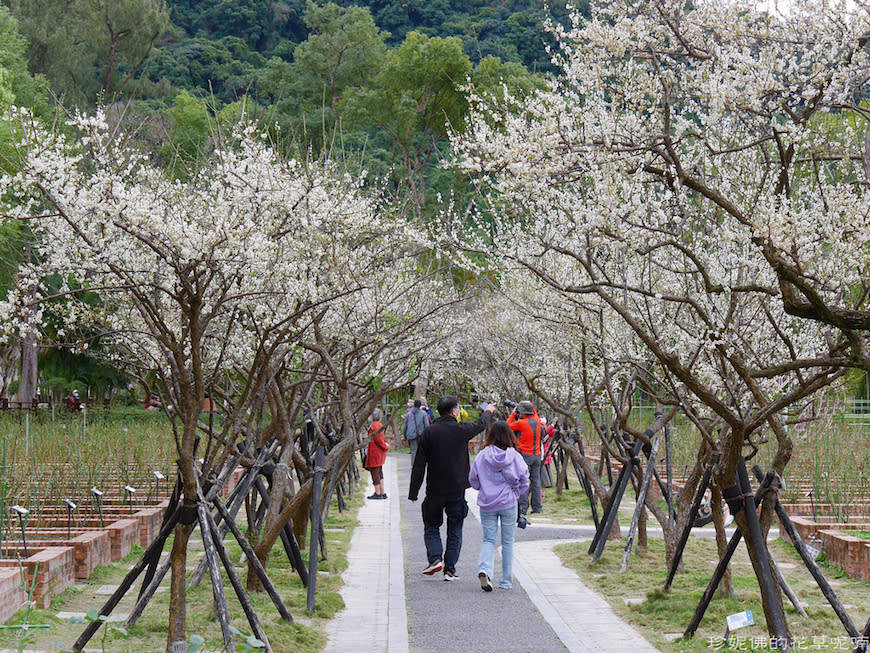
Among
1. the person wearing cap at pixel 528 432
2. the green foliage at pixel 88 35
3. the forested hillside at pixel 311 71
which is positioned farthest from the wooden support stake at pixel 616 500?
the green foliage at pixel 88 35

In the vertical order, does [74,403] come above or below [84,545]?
above

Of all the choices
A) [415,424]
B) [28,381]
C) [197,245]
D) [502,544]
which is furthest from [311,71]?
[197,245]

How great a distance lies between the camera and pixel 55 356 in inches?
1457

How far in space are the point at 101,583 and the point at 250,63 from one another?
166 feet

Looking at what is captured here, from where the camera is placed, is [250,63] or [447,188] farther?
[250,63]

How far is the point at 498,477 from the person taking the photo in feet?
29.5

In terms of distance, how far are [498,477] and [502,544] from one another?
25.1 inches

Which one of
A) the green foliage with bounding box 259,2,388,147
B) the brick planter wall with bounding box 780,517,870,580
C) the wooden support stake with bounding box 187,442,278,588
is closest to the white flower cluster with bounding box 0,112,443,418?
the wooden support stake with bounding box 187,442,278,588

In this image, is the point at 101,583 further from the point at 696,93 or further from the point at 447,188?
the point at 447,188

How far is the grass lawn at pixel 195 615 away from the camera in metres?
6.13

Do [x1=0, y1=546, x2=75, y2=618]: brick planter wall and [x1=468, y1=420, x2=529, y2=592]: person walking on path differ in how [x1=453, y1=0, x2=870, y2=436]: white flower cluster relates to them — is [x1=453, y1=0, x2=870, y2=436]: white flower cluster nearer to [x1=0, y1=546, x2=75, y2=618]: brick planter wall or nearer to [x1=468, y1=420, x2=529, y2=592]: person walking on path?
[x1=468, y1=420, x2=529, y2=592]: person walking on path

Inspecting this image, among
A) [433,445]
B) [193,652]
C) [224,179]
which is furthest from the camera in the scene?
[433,445]

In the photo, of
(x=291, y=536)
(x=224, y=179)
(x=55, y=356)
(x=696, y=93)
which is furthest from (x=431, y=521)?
(x=55, y=356)

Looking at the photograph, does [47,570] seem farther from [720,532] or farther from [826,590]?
[826,590]
